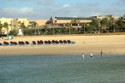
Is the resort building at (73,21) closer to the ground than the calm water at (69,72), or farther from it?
farther from it

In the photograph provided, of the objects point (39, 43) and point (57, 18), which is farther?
point (57, 18)

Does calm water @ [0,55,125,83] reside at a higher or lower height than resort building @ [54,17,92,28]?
lower

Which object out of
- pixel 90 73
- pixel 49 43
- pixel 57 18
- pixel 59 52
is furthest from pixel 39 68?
pixel 57 18

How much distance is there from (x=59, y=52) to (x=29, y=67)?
18.9 meters

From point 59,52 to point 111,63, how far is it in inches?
697

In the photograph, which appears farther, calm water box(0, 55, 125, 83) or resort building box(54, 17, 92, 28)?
resort building box(54, 17, 92, 28)

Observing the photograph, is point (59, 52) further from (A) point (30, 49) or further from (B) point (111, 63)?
(B) point (111, 63)

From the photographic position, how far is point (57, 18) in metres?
189

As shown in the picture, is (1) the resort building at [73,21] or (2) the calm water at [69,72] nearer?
(2) the calm water at [69,72]

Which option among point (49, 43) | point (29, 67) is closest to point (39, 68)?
point (29, 67)

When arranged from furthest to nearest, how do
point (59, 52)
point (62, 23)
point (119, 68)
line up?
point (62, 23)
point (59, 52)
point (119, 68)

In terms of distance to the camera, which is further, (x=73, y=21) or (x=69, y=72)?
(x=73, y=21)

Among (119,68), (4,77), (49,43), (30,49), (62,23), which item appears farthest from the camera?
(62,23)

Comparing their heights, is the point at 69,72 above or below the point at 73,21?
below
